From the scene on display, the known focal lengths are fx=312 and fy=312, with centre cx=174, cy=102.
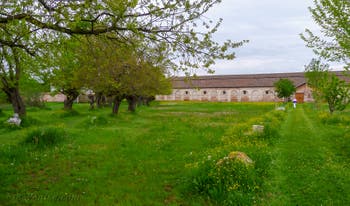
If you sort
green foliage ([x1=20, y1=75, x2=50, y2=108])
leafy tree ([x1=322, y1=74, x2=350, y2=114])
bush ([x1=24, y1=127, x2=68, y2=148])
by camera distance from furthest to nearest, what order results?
1. leafy tree ([x1=322, y1=74, x2=350, y2=114])
2. green foliage ([x1=20, y1=75, x2=50, y2=108])
3. bush ([x1=24, y1=127, x2=68, y2=148])

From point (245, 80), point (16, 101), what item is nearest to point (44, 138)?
point (16, 101)

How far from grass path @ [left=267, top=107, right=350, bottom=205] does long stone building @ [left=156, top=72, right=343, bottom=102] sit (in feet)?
237

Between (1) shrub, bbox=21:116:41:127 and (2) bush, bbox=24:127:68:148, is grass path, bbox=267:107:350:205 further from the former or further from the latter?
(1) shrub, bbox=21:116:41:127

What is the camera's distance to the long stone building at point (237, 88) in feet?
287

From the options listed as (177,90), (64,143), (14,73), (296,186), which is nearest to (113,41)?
(296,186)

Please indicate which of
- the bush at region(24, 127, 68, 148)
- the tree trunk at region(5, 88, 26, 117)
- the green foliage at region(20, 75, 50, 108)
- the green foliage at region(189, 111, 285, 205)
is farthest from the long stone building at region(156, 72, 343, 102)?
the green foliage at region(189, 111, 285, 205)

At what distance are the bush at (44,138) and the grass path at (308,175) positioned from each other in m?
8.64

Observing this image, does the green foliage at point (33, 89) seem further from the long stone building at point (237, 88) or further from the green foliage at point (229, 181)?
the long stone building at point (237, 88)

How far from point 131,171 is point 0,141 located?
822cm

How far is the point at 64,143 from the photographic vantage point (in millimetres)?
13031

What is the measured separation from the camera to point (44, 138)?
41.3ft

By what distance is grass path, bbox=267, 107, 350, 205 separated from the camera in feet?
21.9

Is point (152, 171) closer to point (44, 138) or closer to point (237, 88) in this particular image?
point (44, 138)

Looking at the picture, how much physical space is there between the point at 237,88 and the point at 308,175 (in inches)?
3325
